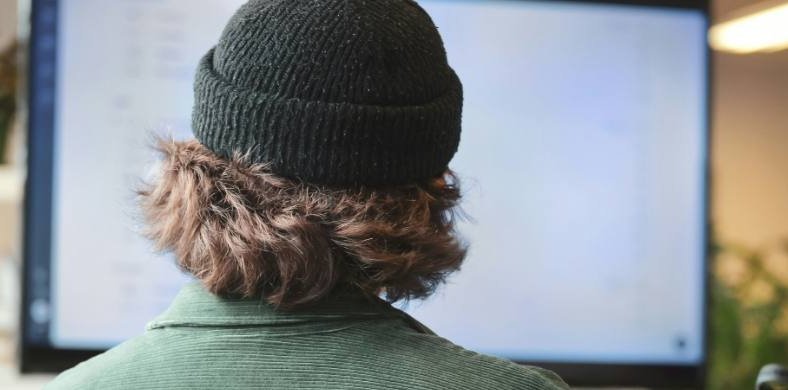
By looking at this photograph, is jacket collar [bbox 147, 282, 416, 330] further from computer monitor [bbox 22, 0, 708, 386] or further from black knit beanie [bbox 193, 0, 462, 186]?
computer monitor [bbox 22, 0, 708, 386]

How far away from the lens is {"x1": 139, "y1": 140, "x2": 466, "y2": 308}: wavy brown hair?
708 millimetres

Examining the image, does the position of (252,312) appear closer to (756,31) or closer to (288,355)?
(288,355)

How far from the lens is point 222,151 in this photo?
751mm

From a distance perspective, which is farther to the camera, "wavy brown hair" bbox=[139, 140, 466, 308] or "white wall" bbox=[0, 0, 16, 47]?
"white wall" bbox=[0, 0, 16, 47]

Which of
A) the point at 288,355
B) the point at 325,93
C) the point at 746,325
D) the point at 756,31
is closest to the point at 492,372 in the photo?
the point at 288,355

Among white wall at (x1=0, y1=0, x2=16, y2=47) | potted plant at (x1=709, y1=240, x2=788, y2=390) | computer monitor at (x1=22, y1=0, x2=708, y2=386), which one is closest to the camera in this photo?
computer monitor at (x1=22, y1=0, x2=708, y2=386)

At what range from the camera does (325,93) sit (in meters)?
0.71

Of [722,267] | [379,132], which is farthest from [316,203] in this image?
[722,267]

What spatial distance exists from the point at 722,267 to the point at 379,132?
3148 millimetres

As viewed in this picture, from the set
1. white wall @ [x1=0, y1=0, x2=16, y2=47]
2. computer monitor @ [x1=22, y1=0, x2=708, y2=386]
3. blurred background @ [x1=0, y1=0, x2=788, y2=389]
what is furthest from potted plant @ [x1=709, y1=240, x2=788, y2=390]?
white wall @ [x1=0, y1=0, x2=16, y2=47]

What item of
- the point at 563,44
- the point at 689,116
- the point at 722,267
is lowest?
the point at 722,267

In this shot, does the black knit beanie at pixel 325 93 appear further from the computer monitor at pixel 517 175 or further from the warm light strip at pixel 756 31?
the warm light strip at pixel 756 31

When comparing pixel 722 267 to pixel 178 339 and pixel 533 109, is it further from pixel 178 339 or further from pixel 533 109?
pixel 178 339

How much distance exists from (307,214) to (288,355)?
13 centimetres
